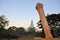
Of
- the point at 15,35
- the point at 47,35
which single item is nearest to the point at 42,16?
the point at 47,35

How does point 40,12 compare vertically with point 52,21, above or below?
below

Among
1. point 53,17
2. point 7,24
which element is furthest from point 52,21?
point 7,24

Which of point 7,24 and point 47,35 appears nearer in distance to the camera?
point 47,35

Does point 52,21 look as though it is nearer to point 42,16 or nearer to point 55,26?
point 55,26

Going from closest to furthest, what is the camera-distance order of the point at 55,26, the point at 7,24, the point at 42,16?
the point at 42,16, the point at 55,26, the point at 7,24

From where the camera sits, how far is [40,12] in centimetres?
237

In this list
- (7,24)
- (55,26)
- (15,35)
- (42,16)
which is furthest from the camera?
(7,24)

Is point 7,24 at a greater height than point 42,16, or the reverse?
point 7,24

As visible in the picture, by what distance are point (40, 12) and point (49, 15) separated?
43384 millimetres

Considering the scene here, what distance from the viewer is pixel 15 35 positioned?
102 feet

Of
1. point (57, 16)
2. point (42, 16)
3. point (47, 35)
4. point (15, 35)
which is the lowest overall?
point (47, 35)

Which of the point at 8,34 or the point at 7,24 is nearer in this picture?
the point at 8,34

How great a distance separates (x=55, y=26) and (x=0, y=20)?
52.3 ft

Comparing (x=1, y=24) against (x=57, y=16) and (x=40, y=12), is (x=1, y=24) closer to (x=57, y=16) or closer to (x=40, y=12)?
(x=57, y=16)
